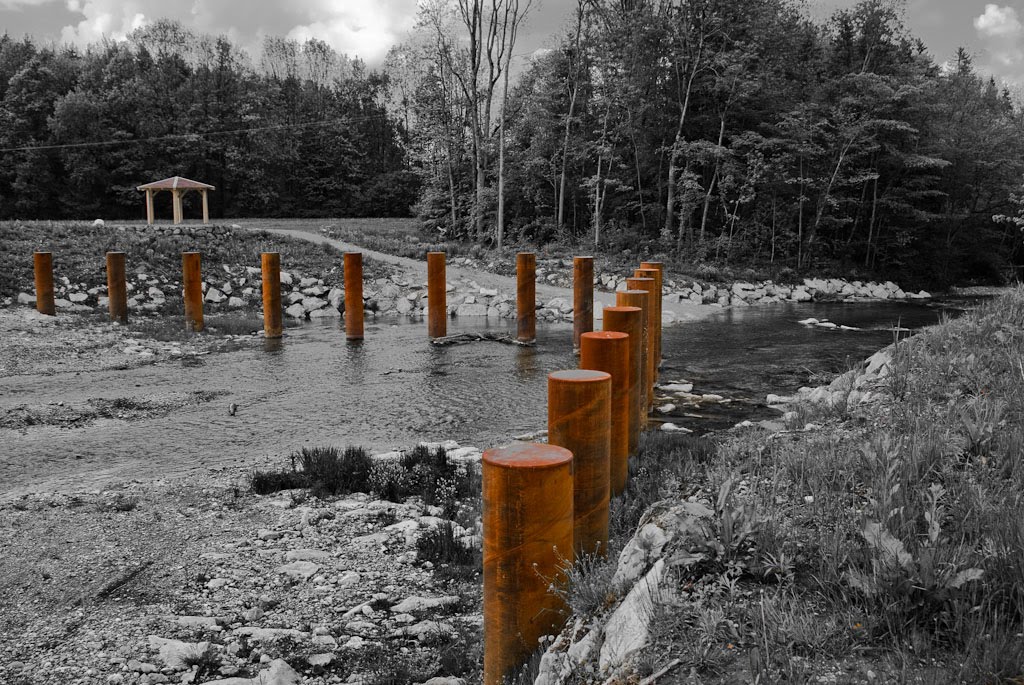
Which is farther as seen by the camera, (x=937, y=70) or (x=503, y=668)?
(x=937, y=70)

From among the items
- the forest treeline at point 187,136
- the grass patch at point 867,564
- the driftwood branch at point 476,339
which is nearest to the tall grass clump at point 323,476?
the grass patch at point 867,564

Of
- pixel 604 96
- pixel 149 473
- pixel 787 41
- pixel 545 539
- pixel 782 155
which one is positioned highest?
pixel 787 41

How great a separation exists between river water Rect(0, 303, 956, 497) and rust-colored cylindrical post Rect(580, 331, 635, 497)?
323 cm

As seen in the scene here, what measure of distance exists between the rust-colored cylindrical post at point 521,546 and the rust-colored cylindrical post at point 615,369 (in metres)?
2.51

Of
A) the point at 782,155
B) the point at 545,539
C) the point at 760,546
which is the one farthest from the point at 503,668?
the point at 782,155

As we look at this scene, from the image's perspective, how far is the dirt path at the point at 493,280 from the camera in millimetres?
23875

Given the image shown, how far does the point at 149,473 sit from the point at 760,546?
6720 mm

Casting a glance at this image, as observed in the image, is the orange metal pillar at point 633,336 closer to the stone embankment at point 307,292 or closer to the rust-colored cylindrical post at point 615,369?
the rust-colored cylindrical post at point 615,369

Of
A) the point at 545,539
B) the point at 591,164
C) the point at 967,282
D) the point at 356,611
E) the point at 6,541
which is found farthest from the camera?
the point at 967,282

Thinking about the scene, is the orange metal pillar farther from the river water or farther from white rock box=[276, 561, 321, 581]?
white rock box=[276, 561, 321, 581]

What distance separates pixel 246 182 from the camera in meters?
51.6

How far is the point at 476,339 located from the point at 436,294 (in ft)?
4.94

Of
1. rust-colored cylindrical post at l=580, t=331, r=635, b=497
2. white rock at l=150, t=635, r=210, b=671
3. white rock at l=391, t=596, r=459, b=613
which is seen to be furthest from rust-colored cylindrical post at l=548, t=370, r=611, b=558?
white rock at l=150, t=635, r=210, b=671

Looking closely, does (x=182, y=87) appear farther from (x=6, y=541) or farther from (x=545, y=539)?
(x=545, y=539)
